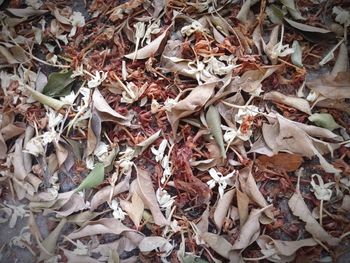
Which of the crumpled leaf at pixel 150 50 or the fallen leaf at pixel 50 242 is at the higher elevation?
the crumpled leaf at pixel 150 50

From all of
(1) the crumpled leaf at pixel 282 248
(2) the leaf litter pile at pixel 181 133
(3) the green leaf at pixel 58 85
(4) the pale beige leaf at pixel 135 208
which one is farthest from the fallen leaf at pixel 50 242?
(1) the crumpled leaf at pixel 282 248

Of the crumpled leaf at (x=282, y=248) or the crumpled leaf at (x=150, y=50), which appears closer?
the crumpled leaf at (x=282, y=248)

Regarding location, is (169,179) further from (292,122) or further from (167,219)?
(292,122)

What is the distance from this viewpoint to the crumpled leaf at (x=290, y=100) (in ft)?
2.78

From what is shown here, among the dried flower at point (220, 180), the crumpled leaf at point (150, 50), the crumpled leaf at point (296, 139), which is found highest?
the crumpled leaf at point (150, 50)

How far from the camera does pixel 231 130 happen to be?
845mm

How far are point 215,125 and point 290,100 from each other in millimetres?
142

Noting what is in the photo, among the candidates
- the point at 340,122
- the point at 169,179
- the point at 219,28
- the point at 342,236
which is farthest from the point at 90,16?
the point at 342,236

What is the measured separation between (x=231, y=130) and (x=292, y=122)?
0.35 ft

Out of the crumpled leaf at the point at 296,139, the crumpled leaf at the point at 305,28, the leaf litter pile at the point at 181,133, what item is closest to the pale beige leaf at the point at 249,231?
the leaf litter pile at the point at 181,133

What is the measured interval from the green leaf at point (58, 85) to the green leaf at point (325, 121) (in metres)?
0.45

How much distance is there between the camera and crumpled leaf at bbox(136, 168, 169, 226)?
83cm

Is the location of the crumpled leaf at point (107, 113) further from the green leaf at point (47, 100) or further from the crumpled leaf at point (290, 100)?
the crumpled leaf at point (290, 100)

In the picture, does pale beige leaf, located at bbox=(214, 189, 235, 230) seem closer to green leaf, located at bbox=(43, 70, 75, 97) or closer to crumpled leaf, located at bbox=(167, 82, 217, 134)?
crumpled leaf, located at bbox=(167, 82, 217, 134)
